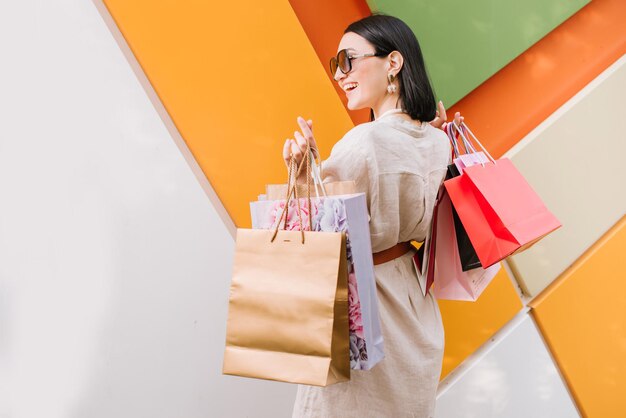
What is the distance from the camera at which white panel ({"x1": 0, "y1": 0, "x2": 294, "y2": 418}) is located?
1349 millimetres

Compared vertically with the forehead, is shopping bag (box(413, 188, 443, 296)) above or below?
below

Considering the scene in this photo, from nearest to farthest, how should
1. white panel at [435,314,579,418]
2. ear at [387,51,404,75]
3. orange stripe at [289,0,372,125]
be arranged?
ear at [387,51,404,75] < orange stripe at [289,0,372,125] < white panel at [435,314,579,418]

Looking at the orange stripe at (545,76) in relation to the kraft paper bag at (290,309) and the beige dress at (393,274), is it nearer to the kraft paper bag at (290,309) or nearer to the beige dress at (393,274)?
the beige dress at (393,274)

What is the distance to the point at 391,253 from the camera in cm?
120

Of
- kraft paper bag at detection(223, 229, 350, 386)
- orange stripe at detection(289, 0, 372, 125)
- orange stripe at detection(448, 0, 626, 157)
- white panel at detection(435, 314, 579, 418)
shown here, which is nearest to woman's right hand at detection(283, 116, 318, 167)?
kraft paper bag at detection(223, 229, 350, 386)

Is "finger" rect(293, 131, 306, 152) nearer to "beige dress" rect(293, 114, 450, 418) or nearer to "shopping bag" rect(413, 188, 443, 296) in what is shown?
"beige dress" rect(293, 114, 450, 418)

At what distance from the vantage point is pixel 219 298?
4.92ft

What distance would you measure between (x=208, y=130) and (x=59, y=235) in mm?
408

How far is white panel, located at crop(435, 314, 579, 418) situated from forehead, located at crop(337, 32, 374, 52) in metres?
0.99

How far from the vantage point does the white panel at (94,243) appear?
1.35m

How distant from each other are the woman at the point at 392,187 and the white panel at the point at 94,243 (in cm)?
41

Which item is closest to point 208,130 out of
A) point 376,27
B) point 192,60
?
point 192,60

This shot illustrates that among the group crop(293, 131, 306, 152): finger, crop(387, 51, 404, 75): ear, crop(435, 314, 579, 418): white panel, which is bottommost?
crop(435, 314, 579, 418): white panel

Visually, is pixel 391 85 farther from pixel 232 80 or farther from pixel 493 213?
pixel 232 80
